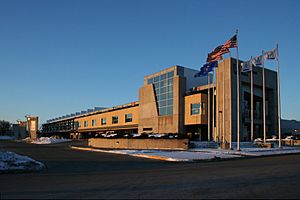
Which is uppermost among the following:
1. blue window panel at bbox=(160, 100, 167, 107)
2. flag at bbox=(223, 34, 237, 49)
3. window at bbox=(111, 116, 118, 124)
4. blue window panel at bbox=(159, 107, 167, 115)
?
flag at bbox=(223, 34, 237, 49)

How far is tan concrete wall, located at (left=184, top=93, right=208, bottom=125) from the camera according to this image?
53.5 meters

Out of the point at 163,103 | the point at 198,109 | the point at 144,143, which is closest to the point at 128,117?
the point at 163,103

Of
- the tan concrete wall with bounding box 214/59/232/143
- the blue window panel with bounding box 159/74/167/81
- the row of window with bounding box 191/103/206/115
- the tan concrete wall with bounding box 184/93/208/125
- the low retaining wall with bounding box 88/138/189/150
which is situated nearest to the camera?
the low retaining wall with bounding box 88/138/189/150

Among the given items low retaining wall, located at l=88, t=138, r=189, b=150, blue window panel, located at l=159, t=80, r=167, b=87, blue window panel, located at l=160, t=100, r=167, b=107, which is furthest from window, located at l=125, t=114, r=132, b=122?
low retaining wall, located at l=88, t=138, r=189, b=150

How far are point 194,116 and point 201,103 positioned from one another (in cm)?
264

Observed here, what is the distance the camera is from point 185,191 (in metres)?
9.55

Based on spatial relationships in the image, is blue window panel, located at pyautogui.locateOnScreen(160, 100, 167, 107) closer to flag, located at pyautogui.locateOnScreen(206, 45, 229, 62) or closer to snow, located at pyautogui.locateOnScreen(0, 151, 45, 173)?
flag, located at pyautogui.locateOnScreen(206, 45, 229, 62)

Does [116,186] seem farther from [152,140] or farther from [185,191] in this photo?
[152,140]

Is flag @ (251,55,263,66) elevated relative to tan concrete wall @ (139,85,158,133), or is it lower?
elevated

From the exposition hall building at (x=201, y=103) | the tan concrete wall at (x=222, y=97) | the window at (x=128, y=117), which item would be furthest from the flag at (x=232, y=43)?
the window at (x=128, y=117)

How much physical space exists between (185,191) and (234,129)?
41507 mm

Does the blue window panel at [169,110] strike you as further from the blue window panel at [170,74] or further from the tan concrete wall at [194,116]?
the blue window panel at [170,74]

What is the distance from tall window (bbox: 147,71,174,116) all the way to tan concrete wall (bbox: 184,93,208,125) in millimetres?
3790

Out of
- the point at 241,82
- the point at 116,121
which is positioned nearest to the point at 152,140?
the point at 241,82
